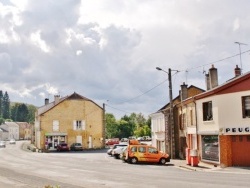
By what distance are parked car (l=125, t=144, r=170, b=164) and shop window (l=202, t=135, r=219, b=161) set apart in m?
3.11

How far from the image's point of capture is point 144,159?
111 feet

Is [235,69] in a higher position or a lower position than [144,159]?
higher

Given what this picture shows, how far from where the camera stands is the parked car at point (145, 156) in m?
33.9

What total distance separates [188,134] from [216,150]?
6574 mm

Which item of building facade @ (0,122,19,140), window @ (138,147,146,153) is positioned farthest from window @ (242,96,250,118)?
building facade @ (0,122,19,140)

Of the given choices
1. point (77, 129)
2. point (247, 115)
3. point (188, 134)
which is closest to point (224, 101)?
point (247, 115)

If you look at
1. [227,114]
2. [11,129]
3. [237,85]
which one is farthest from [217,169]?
[11,129]

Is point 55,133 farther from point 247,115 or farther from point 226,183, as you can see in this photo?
point 226,183

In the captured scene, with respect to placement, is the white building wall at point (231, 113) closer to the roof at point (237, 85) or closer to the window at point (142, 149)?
the roof at point (237, 85)

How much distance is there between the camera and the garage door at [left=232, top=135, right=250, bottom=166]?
2861 cm

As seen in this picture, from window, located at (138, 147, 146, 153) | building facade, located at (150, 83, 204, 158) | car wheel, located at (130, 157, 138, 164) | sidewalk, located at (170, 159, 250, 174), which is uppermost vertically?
building facade, located at (150, 83, 204, 158)

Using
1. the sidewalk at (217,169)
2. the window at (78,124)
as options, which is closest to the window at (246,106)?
the sidewalk at (217,169)

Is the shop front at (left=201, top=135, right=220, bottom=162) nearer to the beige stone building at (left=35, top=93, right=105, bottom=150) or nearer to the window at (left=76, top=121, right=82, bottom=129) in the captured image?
the beige stone building at (left=35, top=93, right=105, bottom=150)

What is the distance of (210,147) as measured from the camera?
32125 millimetres
